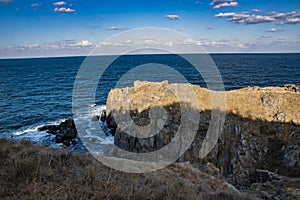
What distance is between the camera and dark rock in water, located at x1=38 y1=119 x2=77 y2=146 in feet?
123

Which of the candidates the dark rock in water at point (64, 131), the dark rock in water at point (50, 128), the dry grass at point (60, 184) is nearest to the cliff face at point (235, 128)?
the dark rock in water at point (64, 131)

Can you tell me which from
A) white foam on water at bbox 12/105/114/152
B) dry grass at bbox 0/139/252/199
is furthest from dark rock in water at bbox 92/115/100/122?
dry grass at bbox 0/139/252/199

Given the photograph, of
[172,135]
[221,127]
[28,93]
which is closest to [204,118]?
[221,127]

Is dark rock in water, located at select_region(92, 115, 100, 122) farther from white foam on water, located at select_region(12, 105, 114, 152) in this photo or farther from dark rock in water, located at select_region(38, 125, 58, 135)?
dark rock in water, located at select_region(38, 125, 58, 135)

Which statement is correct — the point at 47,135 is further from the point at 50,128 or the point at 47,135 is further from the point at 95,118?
the point at 95,118

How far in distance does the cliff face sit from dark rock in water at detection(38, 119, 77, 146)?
420 inches

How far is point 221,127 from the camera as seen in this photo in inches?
1154

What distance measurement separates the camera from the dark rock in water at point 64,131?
123 feet

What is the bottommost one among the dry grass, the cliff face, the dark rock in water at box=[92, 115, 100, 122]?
the dark rock in water at box=[92, 115, 100, 122]

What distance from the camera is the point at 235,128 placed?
29359 millimetres

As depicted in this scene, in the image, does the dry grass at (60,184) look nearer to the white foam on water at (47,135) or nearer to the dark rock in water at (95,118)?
the white foam on water at (47,135)

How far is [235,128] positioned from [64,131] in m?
26.7

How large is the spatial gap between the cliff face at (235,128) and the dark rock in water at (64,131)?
10.7 meters

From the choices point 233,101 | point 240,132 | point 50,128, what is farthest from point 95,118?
point 240,132
